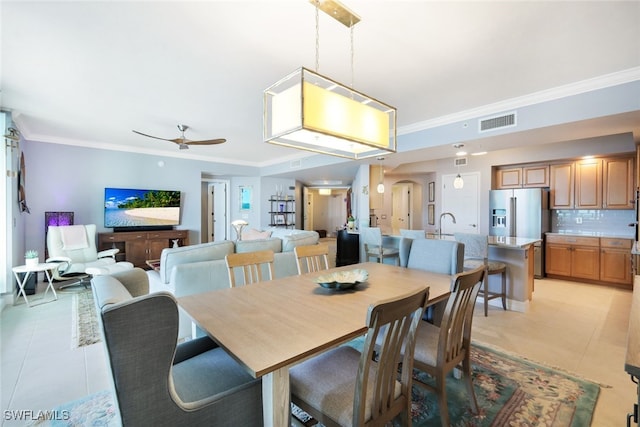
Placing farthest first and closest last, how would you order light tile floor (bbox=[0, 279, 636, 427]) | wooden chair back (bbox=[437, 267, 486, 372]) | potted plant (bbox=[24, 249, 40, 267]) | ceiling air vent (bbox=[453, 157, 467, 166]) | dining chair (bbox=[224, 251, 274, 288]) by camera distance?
ceiling air vent (bbox=[453, 157, 467, 166]), potted plant (bbox=[24, 249, 40, 267]), dining chair (bbox=[224, 251, 274, 288]), light tile floor (bbox=[0, 279, 636, 427]), wooden chair back (bbox=[437, 267, 486, 372])

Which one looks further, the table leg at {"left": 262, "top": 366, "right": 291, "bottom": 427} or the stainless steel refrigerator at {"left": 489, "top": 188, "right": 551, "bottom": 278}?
the stainless steel refrigerator at {"left": 489, "top": 188, "right": 551, "bottom": 278}

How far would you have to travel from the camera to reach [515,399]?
1933 millimetres

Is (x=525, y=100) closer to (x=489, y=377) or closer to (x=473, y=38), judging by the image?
(x=473, y=38)

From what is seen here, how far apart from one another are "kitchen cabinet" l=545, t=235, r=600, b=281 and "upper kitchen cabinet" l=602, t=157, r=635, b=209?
0.68 meters

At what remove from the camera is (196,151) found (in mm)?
6363

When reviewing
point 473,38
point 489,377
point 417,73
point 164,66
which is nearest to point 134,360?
point 489,377

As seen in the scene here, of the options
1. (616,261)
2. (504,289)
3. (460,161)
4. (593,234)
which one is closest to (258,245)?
(504,289)

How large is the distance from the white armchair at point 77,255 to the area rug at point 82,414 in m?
2.64

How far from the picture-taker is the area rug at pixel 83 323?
2.79 m

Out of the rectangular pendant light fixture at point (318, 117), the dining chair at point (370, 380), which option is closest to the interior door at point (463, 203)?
the rectangular pendant light fixture at point (318, 117)

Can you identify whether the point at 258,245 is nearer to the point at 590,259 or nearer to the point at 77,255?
the point at 77,255

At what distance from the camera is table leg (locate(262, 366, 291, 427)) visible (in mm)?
1079

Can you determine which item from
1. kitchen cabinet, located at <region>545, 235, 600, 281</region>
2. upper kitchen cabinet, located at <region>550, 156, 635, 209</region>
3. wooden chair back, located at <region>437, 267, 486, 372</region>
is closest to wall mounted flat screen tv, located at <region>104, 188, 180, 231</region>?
wooden chair back, located at <region>437, 267, 486, 372</region>

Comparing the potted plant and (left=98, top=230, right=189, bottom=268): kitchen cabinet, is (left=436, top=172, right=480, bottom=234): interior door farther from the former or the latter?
the potted plant
